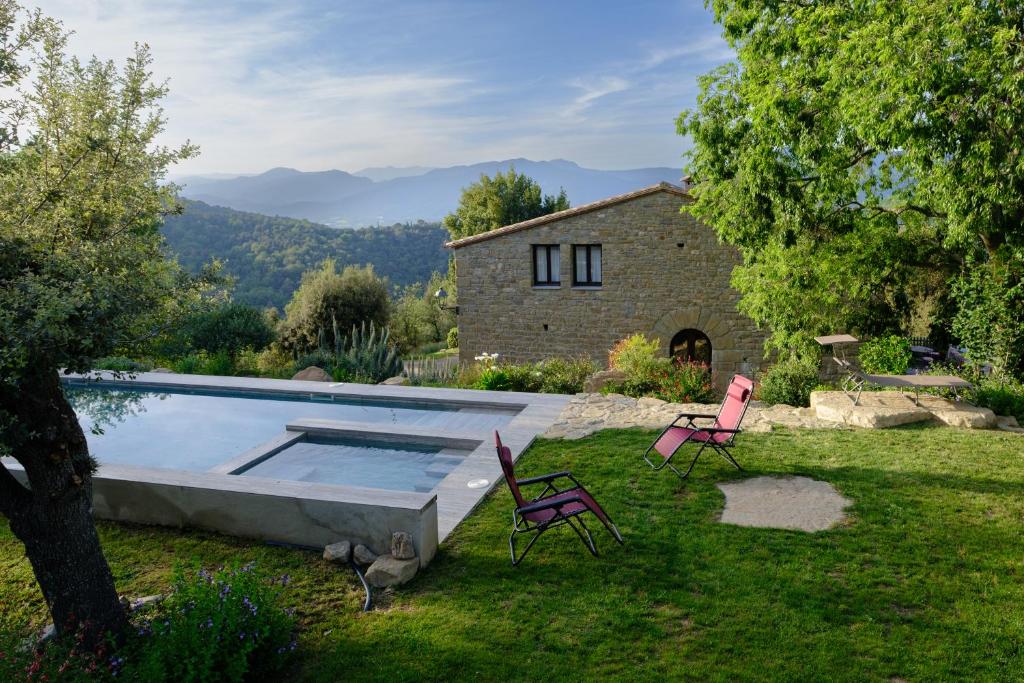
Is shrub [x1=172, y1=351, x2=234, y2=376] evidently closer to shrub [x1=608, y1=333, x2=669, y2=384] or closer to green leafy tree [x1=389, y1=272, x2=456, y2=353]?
shrub [x1=608, y1=333, x2=669, y2=384]

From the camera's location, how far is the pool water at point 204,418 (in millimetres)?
8133

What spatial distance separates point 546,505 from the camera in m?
4.59

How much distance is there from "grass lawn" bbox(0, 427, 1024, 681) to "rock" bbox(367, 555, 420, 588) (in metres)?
0.08

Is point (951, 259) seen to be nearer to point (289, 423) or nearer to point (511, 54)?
point (289, 423)

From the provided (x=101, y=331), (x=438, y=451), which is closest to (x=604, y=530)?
(x=438, y=451)

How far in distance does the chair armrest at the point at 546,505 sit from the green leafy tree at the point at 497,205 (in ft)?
95.3

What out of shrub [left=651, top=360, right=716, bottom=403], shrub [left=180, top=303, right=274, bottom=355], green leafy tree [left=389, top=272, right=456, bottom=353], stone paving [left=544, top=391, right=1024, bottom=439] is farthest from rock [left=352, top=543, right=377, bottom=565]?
green leafy tree [left=389, top=272, right=456, bottom=353]

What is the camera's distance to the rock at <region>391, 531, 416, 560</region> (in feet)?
15.1

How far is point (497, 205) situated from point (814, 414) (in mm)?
26338

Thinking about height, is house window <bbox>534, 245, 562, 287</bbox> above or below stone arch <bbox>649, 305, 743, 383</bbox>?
above

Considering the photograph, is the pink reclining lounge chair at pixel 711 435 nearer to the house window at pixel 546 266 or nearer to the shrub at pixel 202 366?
the shrub at pixel 202 366

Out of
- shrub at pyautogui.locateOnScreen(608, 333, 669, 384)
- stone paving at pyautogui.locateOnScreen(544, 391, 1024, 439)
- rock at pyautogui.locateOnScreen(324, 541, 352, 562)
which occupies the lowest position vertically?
rock at pyautogui.locateOnScreen(324, 541, 352, 562)

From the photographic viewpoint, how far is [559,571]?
4.56 m

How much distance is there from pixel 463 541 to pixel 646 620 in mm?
1635
